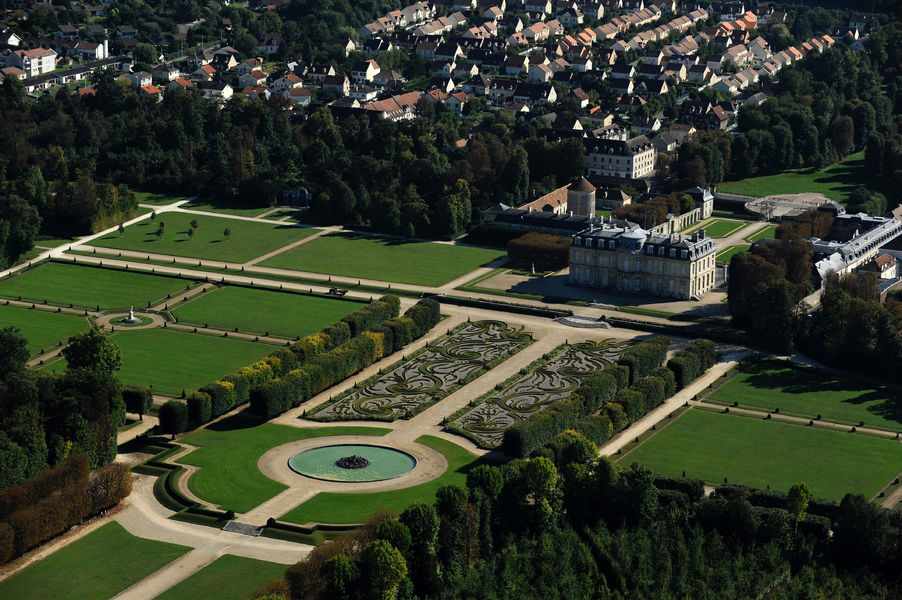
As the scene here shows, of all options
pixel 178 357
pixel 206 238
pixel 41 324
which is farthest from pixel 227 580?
pixel 206 238

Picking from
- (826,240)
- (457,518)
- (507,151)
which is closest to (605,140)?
(507,151)

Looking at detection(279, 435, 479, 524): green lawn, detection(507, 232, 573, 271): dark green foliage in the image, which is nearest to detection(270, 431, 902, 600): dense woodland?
detection(279, 435, 479, 524): green lawn

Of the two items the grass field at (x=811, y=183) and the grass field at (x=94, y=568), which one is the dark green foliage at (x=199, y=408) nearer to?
the grass field at (x=94, y=568)

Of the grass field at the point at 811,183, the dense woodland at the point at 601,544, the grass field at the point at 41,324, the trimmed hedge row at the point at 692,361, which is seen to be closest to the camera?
the dense woodland at the point at 601,544

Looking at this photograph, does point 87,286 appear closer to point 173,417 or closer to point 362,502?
point 173,417

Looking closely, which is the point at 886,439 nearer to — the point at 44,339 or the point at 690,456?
the point at 690,456

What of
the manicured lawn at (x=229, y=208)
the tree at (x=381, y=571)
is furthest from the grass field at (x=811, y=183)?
the tree at (x=381, y=571)
